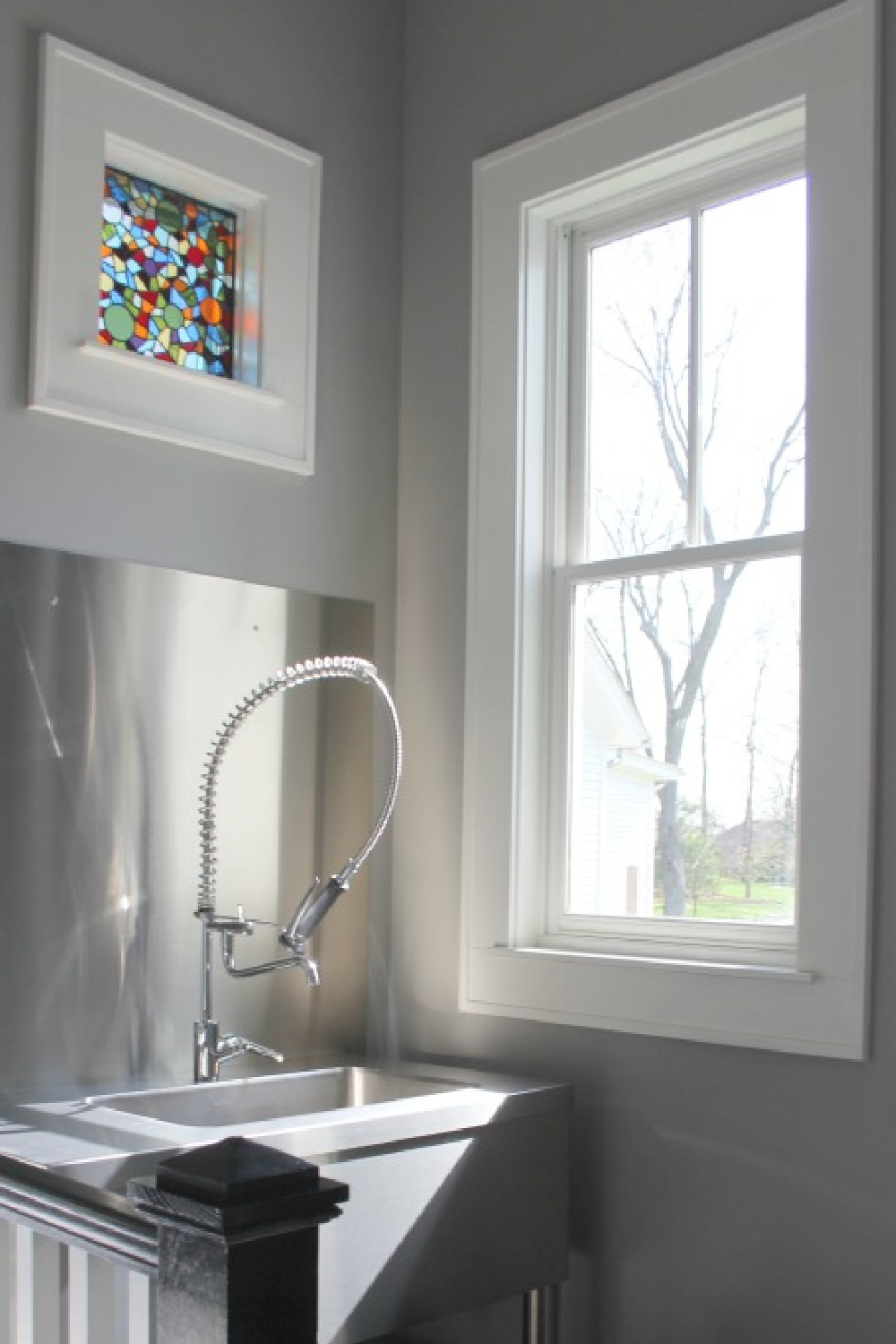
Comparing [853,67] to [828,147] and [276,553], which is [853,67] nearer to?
[828,147]

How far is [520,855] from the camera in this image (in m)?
2.94

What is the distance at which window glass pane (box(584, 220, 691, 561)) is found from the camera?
2.87 meters

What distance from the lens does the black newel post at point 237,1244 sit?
131 centimetres

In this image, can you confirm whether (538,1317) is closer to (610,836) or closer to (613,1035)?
(613,1035)

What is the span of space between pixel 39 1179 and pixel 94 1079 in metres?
0.65

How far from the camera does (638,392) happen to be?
2943 mm

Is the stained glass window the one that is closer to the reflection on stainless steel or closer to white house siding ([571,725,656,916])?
the reflection on stainless steel

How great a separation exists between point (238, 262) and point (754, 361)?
3.32ft

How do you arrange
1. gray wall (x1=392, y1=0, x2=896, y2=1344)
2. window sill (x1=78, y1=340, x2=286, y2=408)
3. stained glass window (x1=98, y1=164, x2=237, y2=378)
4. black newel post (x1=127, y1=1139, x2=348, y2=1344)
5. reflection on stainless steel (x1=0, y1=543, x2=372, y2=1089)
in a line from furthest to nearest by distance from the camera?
stained glass window (x1=98, y1=164, x2=237, y2=378), window sill (x1=78, y1=340, x2=286, y2=408), reflection on stainless steel (x1=0, y1=543, x2=372, y2=1089), gray wall (x1=392, y1=0, x2=896, y2=1344), black newel post (x1=127, y1=1139, x2=348, y2=1344)

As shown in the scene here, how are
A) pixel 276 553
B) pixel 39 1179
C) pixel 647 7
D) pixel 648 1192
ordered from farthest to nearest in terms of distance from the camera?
Answer: 1. pixel 276 553
2. pixel 647 7
3. pixel 648 1192
4. pixel 39 1179

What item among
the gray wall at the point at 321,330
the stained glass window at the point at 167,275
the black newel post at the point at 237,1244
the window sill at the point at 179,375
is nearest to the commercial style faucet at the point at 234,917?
the gray wall at the point at 321,330

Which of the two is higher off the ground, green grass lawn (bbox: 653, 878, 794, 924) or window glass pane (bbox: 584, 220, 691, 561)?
window glass pane (bbox: 584, 220, 691, 561)

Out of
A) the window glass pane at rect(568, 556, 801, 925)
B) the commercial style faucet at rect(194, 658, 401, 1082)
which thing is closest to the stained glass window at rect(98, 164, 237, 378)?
the commercial style faucet at rect(194, 658, 401, 1082)

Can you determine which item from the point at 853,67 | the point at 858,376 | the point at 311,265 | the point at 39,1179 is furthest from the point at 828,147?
the point at 39,1179
